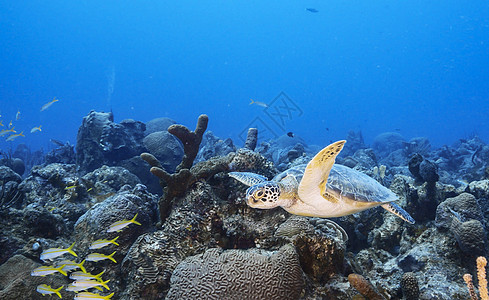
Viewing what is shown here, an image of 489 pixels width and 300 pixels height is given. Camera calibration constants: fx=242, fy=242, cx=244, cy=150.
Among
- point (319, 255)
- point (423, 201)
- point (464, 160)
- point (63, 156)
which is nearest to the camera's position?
point (319, 255)

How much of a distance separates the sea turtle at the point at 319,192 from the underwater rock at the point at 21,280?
287cm

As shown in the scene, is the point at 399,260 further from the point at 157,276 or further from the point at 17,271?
the point at 17,271

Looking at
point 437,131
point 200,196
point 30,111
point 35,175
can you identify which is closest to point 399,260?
point 200,196

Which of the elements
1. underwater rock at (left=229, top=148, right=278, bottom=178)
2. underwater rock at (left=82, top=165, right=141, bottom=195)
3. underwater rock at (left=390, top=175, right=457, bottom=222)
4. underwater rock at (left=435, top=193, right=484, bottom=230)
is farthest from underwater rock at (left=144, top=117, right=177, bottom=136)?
underwater rock at (left=435, top=193, right=484, bottom=230)

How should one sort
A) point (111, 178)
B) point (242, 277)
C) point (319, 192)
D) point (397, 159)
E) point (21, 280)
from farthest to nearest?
point (397, 159), point (111, 178), point (319, 192), point (21, 280), point (242, 277)

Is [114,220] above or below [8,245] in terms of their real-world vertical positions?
above

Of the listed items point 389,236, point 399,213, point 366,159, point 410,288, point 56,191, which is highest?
point 366,159

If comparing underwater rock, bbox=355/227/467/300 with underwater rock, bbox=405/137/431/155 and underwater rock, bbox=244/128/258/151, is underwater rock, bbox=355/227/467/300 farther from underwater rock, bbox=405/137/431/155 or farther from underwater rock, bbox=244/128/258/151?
underwater rock, bbox=405/137/431/155

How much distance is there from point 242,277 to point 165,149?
7938 millimetres

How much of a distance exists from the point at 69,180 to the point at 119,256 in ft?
11.5

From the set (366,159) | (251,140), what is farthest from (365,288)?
(366,159)

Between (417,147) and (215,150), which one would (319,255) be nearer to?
(215,150)

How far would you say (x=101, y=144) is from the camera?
8.66 m

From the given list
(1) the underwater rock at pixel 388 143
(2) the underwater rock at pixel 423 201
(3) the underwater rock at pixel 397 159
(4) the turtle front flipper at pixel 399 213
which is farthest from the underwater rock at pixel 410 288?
(1) the underwater rock at pixel 388 143
